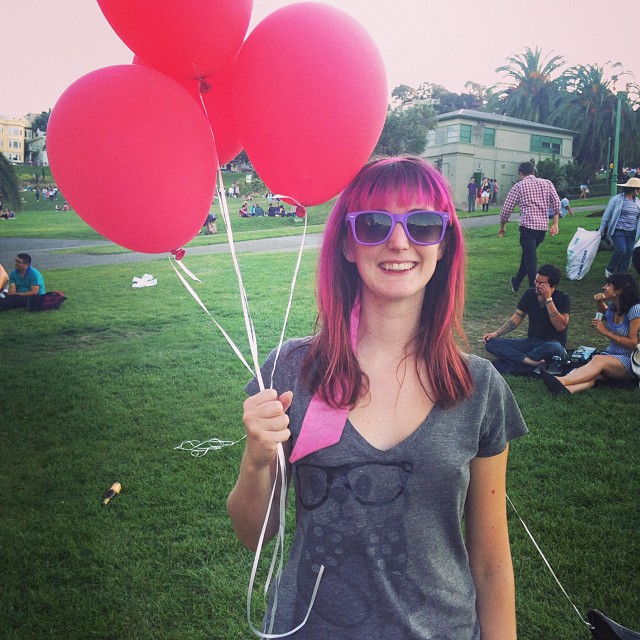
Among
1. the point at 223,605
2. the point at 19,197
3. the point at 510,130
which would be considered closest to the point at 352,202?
the point at 223,605

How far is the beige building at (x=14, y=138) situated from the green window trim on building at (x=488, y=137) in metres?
10.1

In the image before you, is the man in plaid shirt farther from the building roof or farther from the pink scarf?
the pink scarf

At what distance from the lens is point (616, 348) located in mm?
4996

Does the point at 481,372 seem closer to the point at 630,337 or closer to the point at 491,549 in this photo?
the point at 491,549

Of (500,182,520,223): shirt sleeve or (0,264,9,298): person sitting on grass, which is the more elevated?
(500,182,520,223): shirt sleeve

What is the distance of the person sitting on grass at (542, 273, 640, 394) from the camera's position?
4762 mm

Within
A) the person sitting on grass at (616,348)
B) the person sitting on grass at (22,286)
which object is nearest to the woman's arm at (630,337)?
the person sitting on grass at (616,348)

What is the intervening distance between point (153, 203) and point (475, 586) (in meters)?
1.08

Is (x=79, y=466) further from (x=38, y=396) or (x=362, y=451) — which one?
(x=362, y=451)

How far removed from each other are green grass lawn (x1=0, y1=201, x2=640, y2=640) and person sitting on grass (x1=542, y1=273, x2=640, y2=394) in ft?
0.54

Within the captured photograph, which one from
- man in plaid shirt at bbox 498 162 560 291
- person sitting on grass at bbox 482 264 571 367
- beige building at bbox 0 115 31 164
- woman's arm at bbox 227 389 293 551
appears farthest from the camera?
man in plaid shirt at bbox 498 162 560 291

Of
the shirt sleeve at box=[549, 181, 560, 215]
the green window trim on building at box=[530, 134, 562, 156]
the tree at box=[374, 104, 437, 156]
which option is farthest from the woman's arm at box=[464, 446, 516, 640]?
the green window trim on building at box=[530, 134, 562, 156]

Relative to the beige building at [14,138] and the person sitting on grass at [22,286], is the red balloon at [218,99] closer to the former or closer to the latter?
the beige building at [14,138]

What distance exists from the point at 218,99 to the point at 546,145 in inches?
548
